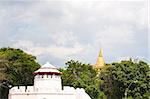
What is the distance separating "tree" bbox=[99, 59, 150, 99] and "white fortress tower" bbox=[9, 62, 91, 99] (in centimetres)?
1485

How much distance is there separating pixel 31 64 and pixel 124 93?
11341mm

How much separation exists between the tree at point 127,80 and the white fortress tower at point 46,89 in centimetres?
1485

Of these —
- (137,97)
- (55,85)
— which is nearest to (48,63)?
(55,85)

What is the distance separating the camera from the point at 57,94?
32.6m

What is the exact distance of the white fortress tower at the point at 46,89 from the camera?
32.4 metres

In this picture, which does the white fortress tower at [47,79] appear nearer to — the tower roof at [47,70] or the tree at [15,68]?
the tower roof at [47,70]

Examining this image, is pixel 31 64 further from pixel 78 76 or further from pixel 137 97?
pixel 137 97

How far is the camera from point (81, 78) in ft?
167

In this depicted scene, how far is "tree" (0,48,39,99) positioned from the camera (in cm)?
4626

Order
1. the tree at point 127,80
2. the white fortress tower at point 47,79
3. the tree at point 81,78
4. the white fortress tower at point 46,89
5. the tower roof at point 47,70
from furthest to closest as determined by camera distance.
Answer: the tree at point 127,80 < the tree at point 81,78 < the tower roof at point 47,70 < the white fortress tower at point 47,79 < the white fortress tower at point 46,89

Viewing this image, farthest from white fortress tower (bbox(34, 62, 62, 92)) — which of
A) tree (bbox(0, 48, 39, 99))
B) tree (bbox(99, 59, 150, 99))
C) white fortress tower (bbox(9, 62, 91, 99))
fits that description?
tree (bbox(99, 59, 150, 99))

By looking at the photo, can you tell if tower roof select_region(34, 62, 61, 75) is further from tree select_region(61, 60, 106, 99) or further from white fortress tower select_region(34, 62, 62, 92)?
tree select_region(61, 60, 106, 99)

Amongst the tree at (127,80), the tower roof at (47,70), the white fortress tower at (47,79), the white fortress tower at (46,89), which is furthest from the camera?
the tree at (127,80)

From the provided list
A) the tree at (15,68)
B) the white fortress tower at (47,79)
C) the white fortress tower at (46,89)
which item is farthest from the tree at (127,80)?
the white fortress tower at (47,79)
